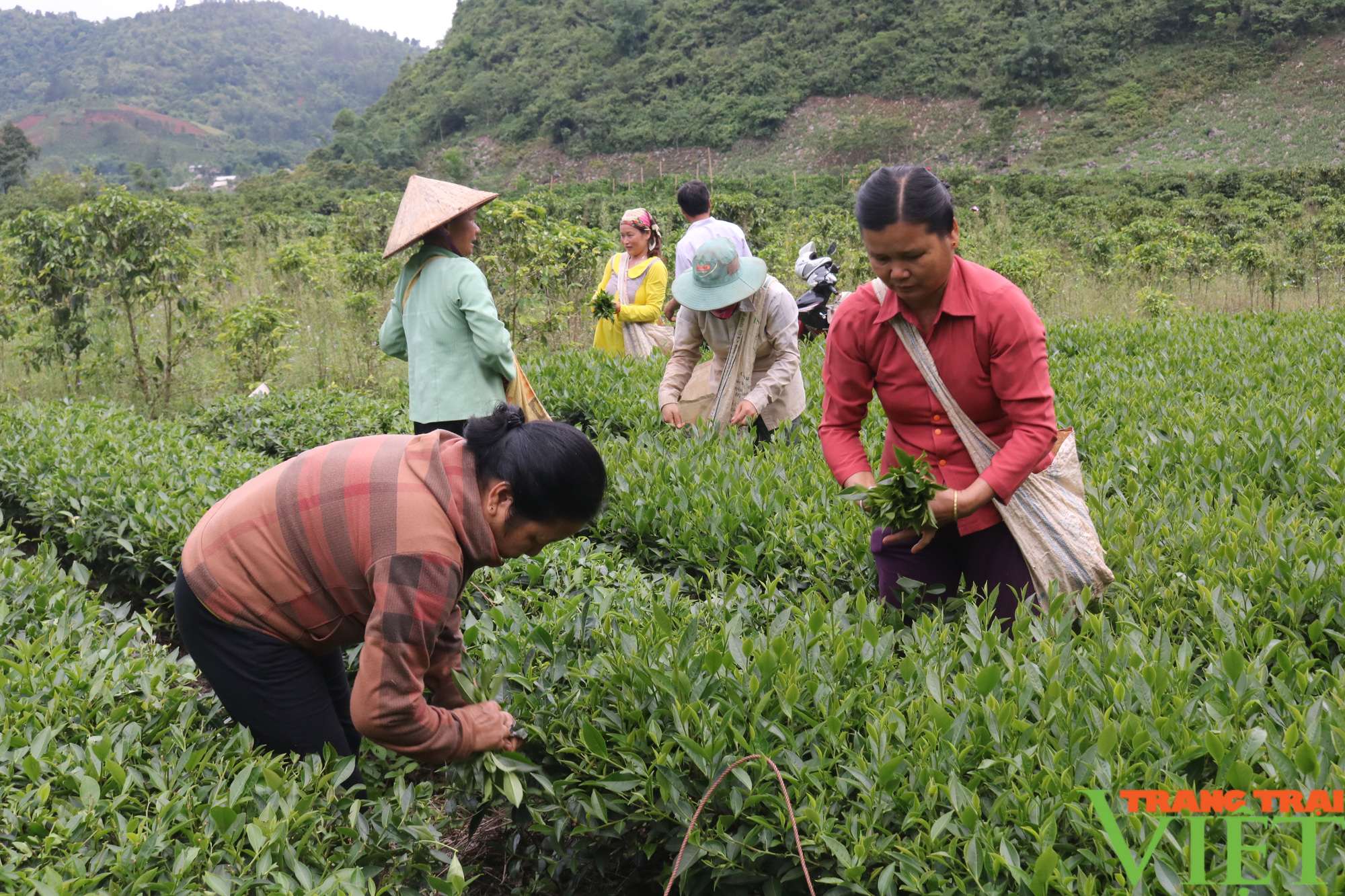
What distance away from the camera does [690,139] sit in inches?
1909

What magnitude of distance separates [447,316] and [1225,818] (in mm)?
3368

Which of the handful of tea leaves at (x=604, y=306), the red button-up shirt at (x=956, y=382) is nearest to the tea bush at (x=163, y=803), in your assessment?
the red button-up shirt at (x=956, y=382)

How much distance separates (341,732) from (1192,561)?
2.74 metres

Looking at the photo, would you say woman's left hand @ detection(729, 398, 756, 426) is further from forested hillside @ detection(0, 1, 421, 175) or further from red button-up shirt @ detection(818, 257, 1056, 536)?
forested hillside @ detection(0, 1, 421, 175)

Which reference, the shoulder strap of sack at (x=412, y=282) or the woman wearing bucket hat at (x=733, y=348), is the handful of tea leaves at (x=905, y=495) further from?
the shoulder strap of sack at (x=412, y=282)

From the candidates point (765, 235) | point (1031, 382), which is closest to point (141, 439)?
point (1031, 382)

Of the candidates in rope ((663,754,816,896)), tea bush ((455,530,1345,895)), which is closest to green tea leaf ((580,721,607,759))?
tea bush ((455,530,1345,895))

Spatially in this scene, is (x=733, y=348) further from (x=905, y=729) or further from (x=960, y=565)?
(x=905, y=729)

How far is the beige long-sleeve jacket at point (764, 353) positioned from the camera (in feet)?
14.8

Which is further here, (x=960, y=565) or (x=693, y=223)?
(x=693, y=223)

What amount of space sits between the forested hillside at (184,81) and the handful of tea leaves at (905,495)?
3643 inches

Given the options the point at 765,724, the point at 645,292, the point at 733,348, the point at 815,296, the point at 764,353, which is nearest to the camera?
the point at 765,724

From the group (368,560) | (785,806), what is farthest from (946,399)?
(368,560)

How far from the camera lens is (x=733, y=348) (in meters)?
4.54
